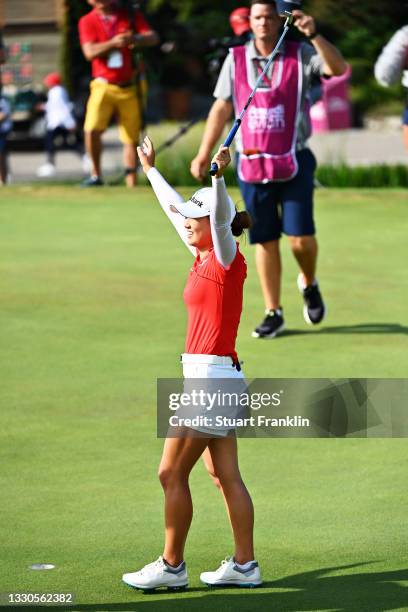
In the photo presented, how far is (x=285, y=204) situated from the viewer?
10.6 metres

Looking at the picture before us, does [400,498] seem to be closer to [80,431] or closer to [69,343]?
[80,431]

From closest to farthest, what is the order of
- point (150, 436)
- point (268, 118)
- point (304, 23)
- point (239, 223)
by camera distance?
point (239, 223)
point (150, 436)
point (304, 23)
point (268, 118)

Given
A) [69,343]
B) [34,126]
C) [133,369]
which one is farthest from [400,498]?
[34,126]

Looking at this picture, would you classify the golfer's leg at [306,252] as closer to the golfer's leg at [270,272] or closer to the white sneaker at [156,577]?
the golfer's leg at [270,272]

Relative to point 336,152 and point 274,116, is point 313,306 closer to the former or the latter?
point 274,116

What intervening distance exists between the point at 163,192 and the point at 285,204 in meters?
4.02

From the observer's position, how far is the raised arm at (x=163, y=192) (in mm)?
6352

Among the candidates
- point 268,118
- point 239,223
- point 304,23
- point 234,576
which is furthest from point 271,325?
point 234,576

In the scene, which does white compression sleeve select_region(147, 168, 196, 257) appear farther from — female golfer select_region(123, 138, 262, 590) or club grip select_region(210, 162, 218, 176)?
club grip select_region(210, 162, 218, 176)

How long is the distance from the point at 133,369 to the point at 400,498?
2889 millimetres

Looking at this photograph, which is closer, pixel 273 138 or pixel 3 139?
pixel 273 138

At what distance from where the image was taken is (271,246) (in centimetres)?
→ 1060

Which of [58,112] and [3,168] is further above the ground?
[58,112]

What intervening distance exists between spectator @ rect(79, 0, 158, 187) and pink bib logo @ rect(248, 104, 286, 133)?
5.84 metres
